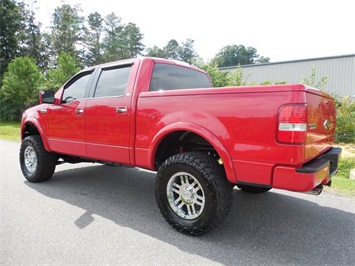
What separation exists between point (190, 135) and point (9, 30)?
1751 inches

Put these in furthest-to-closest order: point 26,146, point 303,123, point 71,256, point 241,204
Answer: point 26,146, point 241,204, point 71,256, point 303,123

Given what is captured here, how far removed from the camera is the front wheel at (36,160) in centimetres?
472

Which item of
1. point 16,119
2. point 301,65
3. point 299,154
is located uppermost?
point 301,65

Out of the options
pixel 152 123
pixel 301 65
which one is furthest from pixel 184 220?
pixel 301 65

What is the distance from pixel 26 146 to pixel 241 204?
3973 millimetres

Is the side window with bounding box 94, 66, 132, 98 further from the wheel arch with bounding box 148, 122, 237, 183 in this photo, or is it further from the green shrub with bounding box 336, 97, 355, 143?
the green shrub with bounding box 336, 97, 355, 143

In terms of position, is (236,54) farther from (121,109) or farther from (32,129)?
(121,109)

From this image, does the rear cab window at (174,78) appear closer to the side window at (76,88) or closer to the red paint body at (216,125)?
the red paint body at (216,125)

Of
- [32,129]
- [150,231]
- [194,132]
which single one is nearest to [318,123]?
[194,132]

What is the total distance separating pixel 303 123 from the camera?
7.50 ft

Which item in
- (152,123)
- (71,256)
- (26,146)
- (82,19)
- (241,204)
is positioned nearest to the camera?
(71,256)

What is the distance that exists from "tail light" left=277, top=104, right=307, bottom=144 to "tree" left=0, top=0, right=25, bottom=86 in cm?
4144

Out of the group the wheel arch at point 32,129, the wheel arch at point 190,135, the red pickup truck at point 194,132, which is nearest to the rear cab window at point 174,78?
the red pickup truck at point 194,132

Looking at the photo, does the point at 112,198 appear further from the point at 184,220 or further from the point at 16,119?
the point at 16,119
